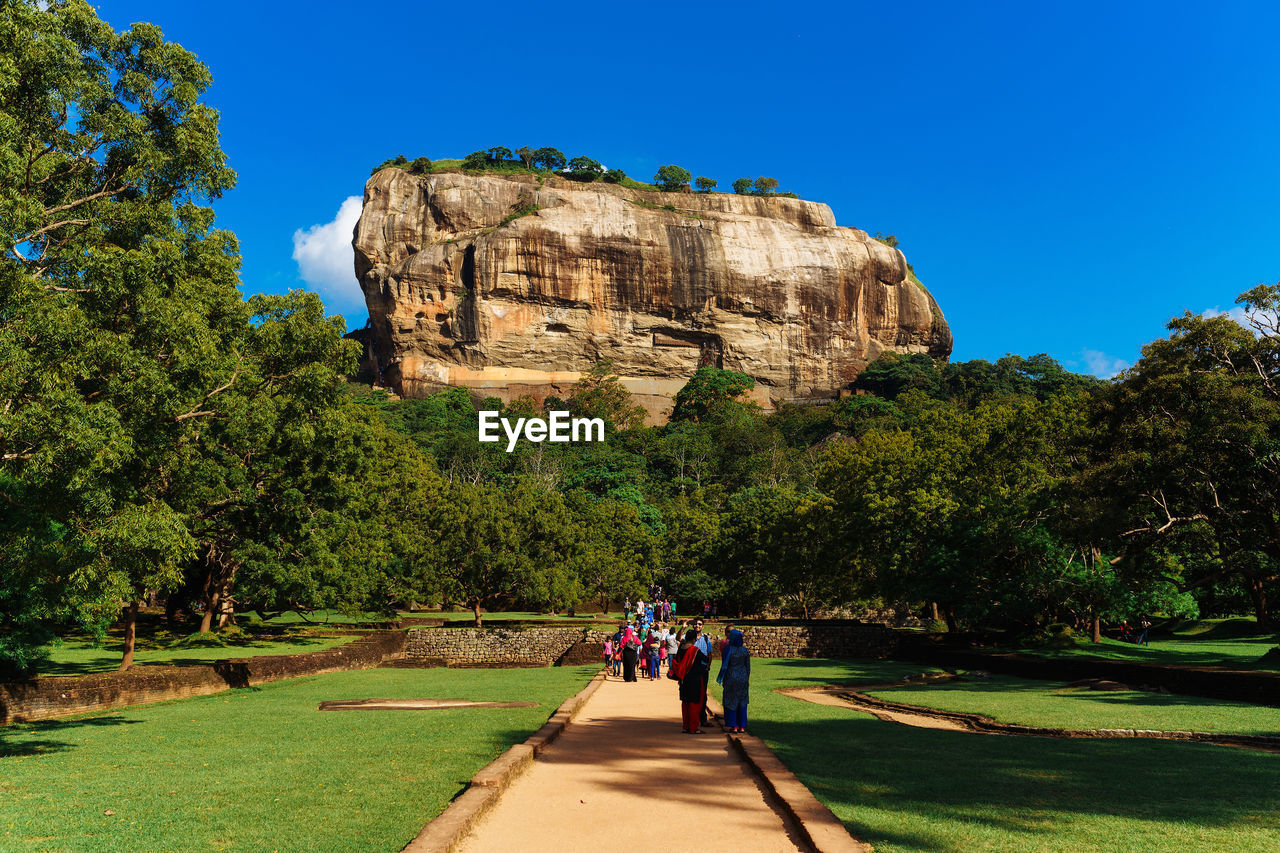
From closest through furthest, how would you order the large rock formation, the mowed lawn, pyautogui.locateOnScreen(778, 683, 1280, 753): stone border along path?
the mowed lawn
pyautogui.locateOnScreen(778, 683, 1280, 753): stone border along path
the large rock formation

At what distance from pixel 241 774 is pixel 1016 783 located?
7.00 metres

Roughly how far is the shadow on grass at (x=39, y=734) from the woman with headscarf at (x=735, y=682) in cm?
782

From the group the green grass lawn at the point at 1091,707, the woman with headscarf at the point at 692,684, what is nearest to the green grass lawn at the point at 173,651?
the woman with headscarf at the point at 692,684

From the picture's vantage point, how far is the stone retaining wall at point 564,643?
27547 mm

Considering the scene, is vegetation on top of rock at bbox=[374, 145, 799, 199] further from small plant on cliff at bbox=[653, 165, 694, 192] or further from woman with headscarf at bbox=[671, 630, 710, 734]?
woman with headscarf at bbox=[671, 630, 710, 734]

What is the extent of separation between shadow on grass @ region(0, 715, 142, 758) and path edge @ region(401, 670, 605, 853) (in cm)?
573

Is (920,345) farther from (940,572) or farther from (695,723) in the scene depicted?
(695,723)

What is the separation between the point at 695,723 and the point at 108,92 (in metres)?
11.3

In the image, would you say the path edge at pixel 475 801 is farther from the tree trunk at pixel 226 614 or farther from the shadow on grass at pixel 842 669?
the tree trunk at pixel 226 614

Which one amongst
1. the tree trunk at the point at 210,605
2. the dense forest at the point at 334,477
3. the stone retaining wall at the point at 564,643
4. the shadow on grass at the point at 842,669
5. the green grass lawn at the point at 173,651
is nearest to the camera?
the dense forest at the point at 334,477

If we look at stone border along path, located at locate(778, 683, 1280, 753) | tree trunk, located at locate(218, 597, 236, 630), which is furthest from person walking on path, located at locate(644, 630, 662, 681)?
tree trunk, located at locate(218, 597, 236, 630)

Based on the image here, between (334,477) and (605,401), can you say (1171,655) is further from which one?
(605,401)

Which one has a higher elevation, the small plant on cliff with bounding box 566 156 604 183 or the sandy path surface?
the small plant on cliff with bounding box 566 156 604 183

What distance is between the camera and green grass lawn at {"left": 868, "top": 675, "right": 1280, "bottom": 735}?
35.5ft
